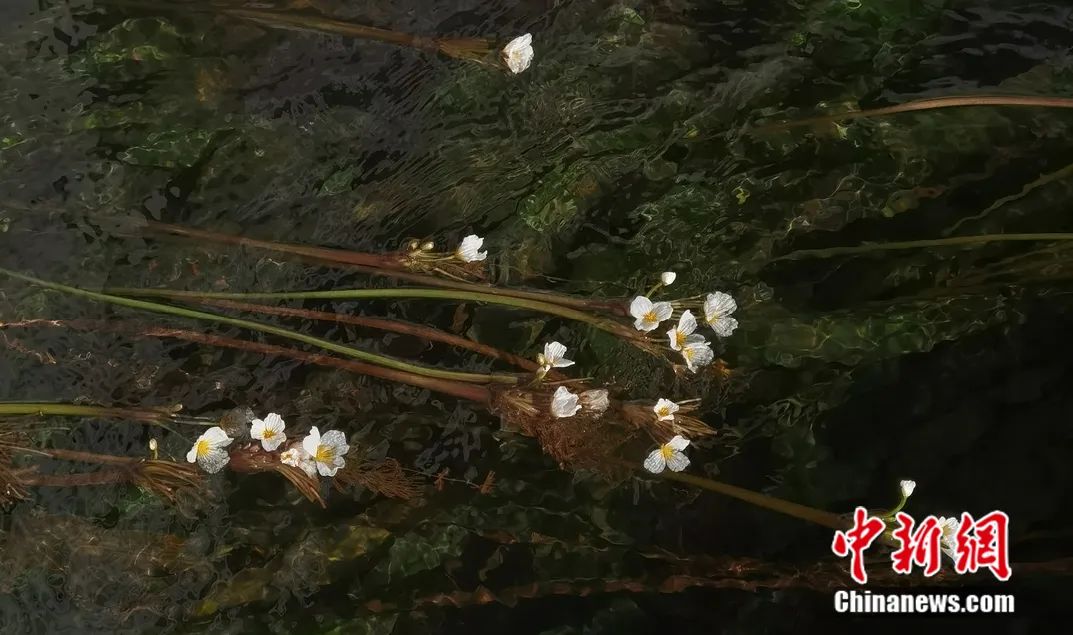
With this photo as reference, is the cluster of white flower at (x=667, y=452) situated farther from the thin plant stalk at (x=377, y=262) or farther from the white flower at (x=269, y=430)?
the white flower at (x=269, y=430)

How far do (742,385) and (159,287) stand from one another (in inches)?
46.2

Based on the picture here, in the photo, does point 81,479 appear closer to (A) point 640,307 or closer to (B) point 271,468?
(B) point 271,468

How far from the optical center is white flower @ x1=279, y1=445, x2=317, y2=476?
130cm

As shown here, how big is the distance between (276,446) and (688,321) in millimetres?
790

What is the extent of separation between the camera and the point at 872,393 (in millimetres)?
1401

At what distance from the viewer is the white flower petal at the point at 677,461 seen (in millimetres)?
1323

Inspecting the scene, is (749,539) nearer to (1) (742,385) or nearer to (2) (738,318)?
(1) (742,385)

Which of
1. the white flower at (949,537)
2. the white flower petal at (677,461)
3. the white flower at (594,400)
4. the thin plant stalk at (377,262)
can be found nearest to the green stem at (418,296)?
the thin plant stalk at (377,262)

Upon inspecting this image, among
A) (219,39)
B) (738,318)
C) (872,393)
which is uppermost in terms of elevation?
(219,39)

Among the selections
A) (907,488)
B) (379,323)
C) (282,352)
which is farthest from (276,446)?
(907,488)

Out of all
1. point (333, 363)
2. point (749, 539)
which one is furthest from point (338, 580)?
point (749, 539)

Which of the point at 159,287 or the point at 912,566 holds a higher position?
the point at 159,287

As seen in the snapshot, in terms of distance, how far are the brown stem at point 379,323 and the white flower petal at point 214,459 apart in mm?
282

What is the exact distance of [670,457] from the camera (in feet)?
4.34
